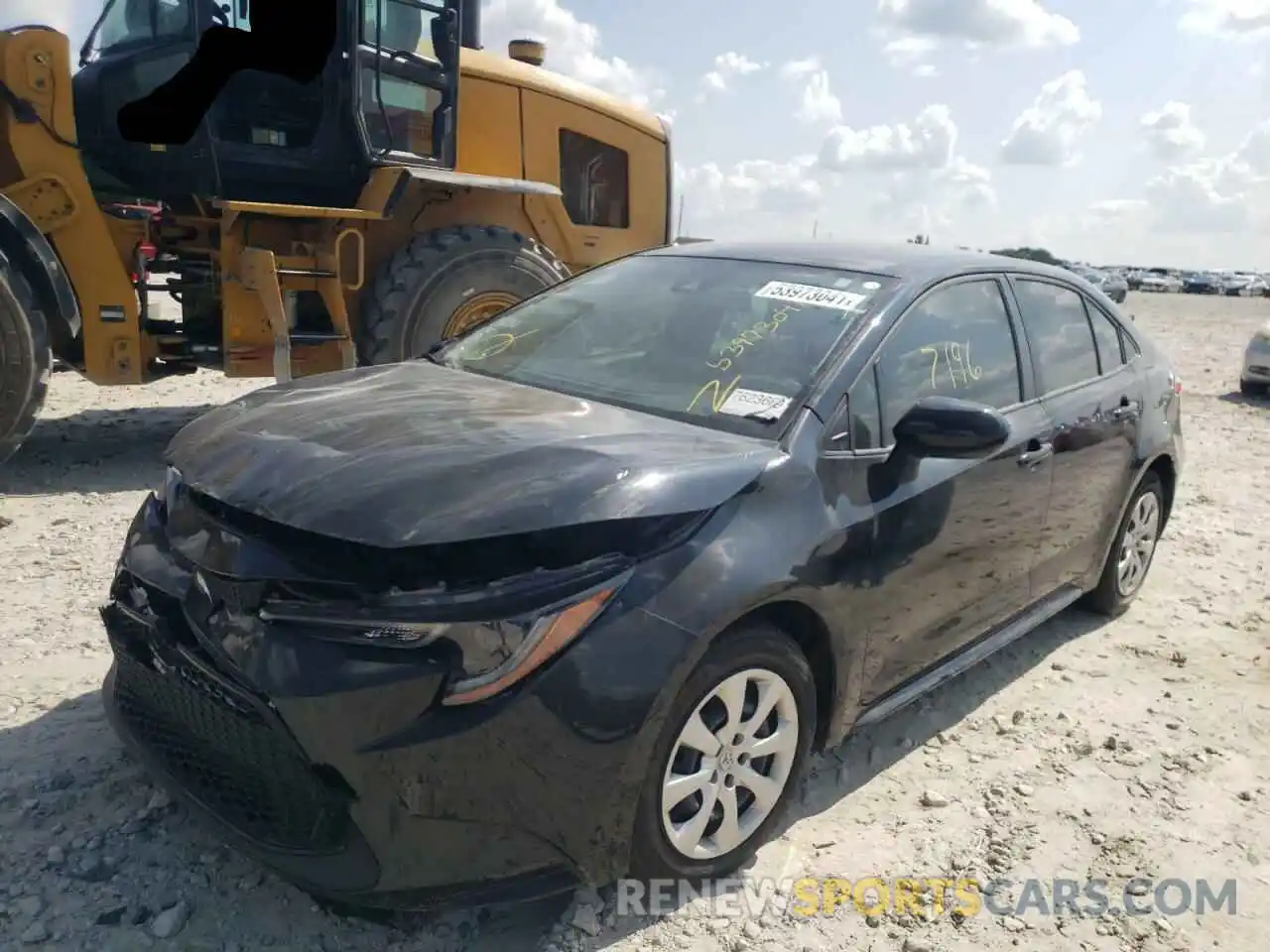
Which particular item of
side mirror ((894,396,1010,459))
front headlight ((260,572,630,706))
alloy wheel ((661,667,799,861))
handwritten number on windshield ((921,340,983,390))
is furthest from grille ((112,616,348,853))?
handwritten number on windshield ((921,340,983,390))

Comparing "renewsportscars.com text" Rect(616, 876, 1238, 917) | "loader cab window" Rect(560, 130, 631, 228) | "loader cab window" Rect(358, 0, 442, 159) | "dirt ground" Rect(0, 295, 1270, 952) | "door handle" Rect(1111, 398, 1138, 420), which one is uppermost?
"loader cab window" Rect(358, 0, 442, 159)

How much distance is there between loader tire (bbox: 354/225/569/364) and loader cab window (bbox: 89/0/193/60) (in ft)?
5.90

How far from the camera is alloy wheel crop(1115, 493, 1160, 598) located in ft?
15.0

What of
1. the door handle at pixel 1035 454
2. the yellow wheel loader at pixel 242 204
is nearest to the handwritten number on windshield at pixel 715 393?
the door handle at pixel 1035 454

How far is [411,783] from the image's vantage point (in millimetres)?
2113

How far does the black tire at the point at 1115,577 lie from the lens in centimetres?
450

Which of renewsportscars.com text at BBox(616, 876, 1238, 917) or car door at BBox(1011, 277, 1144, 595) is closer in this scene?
renewsportscars.com text at BBox(616, 876, 1238, 917)

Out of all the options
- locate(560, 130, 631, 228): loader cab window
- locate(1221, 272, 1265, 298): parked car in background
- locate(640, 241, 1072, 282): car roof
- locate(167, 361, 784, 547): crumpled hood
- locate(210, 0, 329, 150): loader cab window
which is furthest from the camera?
locate(1221, 272, 1265, 298): parked car in background

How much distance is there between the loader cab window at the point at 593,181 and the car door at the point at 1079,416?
460cm

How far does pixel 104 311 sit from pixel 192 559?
4.24 meters

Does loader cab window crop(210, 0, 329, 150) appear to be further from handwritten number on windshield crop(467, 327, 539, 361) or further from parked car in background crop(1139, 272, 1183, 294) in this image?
parked car in background crop(1139, 272, 1183, 294)

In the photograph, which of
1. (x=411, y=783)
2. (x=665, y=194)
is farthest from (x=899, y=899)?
(x=665, y=194)

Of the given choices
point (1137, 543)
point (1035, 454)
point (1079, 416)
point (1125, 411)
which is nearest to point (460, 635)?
point (1035, 454)

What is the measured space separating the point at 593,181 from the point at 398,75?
1953 mm
